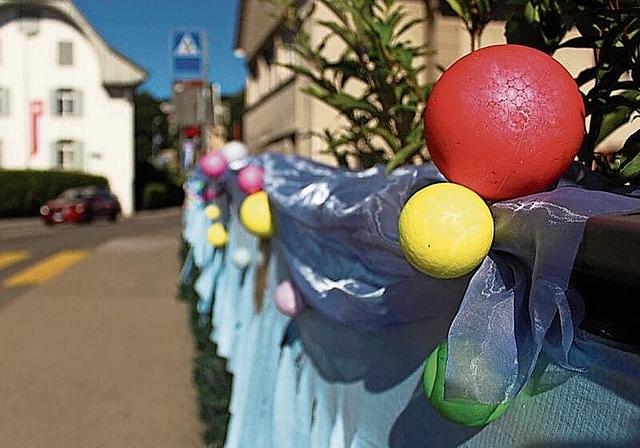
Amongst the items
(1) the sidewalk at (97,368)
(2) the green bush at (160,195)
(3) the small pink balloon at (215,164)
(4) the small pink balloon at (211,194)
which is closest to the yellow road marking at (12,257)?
(1) the sidewalk at (97,368)

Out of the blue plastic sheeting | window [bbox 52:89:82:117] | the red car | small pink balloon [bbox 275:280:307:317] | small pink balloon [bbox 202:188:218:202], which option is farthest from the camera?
window [bbox 52:89:82:117]

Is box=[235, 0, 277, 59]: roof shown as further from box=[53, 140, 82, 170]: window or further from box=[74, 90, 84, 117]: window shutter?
box=[53, 140, 82, 170]: window

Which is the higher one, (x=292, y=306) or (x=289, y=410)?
(x=292, y=306)

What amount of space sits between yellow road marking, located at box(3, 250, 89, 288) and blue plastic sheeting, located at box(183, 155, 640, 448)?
397 inches

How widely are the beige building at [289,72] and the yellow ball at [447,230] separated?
1.96 meters

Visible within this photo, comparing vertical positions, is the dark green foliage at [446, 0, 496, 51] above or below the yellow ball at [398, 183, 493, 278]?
above

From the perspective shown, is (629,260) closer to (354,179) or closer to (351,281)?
(351,281)

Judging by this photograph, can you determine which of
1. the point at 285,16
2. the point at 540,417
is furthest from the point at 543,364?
the point at 285,16

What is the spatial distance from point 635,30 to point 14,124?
38926 millimetres

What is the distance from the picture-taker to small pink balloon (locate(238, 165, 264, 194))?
3.47 m

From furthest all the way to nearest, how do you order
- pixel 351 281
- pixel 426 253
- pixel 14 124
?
pixel 14 124
pixel 351 281
pixel 426 253

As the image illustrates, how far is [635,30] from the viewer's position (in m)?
1.63

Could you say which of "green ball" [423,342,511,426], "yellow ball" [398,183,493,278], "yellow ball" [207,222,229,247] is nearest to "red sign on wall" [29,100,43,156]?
"yellow ball" [207,222,229,247]

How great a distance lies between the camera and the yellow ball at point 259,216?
323 centimetres
